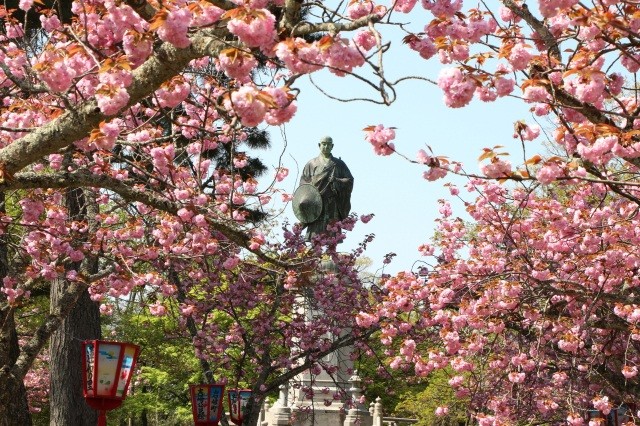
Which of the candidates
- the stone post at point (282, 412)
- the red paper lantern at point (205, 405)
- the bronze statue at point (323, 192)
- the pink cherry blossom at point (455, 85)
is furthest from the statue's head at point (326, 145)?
the pink cherry blossom at point (455, 85)

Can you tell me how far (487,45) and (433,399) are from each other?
20001mm

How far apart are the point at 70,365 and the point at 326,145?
28.9 feet

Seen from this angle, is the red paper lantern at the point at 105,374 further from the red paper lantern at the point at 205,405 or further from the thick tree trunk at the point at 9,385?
the red paper lantern at the point at 205,405

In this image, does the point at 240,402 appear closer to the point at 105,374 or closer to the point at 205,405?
the point at 205,405

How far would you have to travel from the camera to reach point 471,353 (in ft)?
35.0

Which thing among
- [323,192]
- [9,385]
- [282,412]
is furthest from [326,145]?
[9,385]

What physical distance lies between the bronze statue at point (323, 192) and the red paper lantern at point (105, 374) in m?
10.4

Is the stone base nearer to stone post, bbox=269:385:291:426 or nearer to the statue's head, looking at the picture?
stone post, bbox=269:385:291:426

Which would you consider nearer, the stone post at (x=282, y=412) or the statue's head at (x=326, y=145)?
the stone post at (x=282, y=412)

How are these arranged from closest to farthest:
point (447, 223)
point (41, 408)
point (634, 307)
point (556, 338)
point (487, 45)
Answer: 1. point (487, 45)
2. point (634, 307)
3. point (556, 338)
4. point (447, 223)
5. point (41, 408)

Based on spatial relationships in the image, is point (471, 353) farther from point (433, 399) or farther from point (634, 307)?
point (433, 399)

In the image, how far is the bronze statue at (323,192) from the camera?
1777 cm

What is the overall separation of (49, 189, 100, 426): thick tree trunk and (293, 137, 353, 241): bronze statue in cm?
691

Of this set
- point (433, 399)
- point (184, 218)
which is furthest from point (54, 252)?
point (433, 399)
